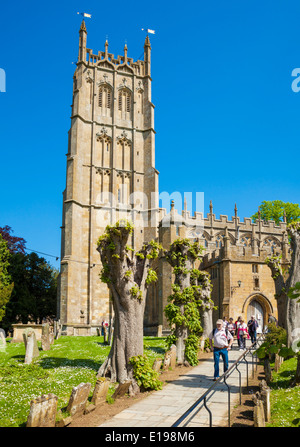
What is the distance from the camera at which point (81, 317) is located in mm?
38469

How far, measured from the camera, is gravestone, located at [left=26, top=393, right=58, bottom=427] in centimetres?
774

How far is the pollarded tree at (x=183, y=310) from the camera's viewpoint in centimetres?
1700

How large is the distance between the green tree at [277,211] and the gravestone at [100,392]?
5400 centimetres

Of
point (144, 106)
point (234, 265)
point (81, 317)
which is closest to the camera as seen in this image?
point (234, 265)

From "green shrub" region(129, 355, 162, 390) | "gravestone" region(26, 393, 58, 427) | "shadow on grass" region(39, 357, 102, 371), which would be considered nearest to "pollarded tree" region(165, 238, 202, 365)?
"shadow on grass" region(39, 357, 102, 371)

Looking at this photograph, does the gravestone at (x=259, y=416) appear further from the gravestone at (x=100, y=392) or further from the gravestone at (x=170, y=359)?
the gravestone at (x=170, y=359)

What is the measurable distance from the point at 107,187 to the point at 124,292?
32.4 meters

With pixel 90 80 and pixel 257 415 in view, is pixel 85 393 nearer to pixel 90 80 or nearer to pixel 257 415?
pixel 257 415

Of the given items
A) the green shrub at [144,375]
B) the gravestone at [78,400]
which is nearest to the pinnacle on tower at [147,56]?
the green shrub at [144,375]

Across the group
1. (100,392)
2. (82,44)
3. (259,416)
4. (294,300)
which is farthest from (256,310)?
(82,44)

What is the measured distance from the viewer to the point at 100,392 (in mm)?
10227
